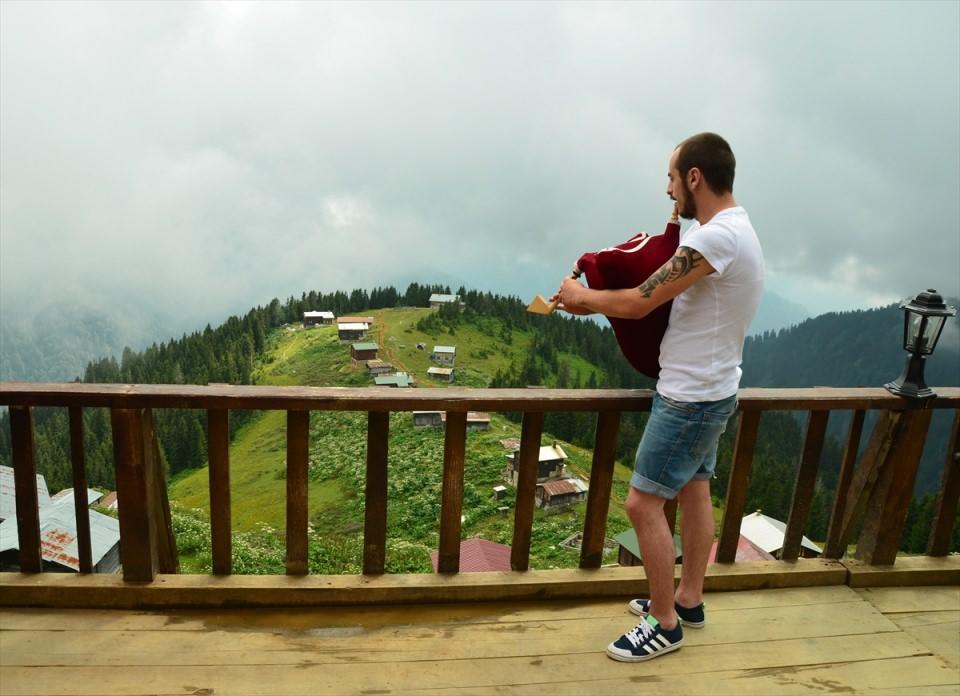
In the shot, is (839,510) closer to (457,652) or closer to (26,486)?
(457,652)

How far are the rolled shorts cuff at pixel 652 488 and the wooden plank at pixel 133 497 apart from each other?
196 cm

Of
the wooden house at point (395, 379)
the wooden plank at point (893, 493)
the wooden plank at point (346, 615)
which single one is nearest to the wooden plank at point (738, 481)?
the wooden plank at point (346, 615)

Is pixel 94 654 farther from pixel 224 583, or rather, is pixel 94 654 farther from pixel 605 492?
pixel 605 492

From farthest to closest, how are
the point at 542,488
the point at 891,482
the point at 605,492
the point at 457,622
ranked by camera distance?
the point at 542,488 → the point at 891,482 → the point at 605,492 → the point at 457,622

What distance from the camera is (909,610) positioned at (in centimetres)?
313

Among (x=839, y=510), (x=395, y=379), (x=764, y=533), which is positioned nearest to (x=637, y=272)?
(x=839, y=510)

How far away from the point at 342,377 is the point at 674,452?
249 feet

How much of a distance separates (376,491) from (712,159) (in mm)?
1875

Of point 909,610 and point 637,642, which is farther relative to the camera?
point 909,610

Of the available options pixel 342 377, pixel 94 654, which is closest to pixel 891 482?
pixel 94 654

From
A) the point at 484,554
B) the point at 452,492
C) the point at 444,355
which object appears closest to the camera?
the point at 452,492

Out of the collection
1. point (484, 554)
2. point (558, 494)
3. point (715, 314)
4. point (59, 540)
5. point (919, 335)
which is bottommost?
point (558, 494)

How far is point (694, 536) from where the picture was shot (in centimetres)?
271

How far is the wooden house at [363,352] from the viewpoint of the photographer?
263ft
